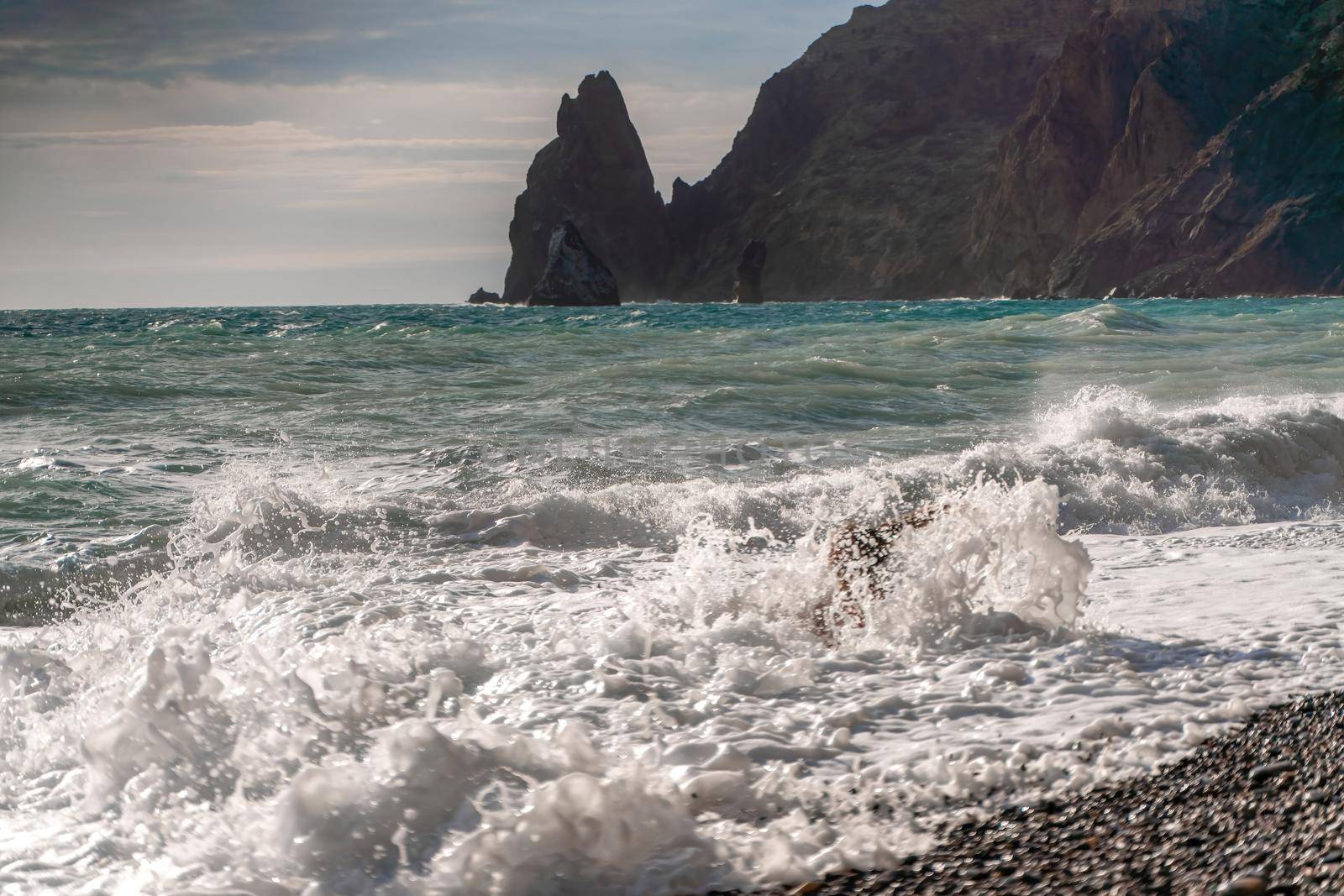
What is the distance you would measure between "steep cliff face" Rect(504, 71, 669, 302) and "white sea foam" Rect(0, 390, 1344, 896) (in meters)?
138

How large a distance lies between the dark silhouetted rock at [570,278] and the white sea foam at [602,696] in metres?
92.1

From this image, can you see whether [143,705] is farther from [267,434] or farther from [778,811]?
[267,434]

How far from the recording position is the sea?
121 inches

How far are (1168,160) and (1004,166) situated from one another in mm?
18257

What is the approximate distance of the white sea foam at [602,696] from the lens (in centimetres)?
303

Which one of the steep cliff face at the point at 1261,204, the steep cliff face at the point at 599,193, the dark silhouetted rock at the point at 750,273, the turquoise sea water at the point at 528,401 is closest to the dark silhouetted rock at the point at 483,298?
the steep cliff face at the point at 599,193

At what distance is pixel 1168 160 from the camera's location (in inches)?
3529

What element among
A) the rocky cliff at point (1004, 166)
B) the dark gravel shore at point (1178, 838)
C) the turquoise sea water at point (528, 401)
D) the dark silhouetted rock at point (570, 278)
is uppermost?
the rocky cliff at point (1004, 166)

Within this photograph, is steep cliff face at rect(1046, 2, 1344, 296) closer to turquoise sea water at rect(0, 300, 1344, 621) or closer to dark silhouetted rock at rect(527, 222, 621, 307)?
dark silhouetted rock at rect(527, 222, 621, 307)

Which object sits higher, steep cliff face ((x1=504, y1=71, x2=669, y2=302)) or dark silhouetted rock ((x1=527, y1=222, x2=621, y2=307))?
steep cliff face ((x1=504, y1=71, x2=669, y2=302))

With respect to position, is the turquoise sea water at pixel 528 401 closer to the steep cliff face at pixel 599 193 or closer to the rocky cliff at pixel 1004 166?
the rocky cliff at pixel 1004 166

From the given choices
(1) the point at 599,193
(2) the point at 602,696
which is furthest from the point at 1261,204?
(2) the point at 602,696

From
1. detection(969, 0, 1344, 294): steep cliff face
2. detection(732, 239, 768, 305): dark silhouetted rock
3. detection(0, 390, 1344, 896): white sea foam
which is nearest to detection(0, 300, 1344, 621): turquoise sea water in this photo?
detection(0, 390, 1344, 896): white sea foam

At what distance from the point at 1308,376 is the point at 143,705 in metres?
16.1
